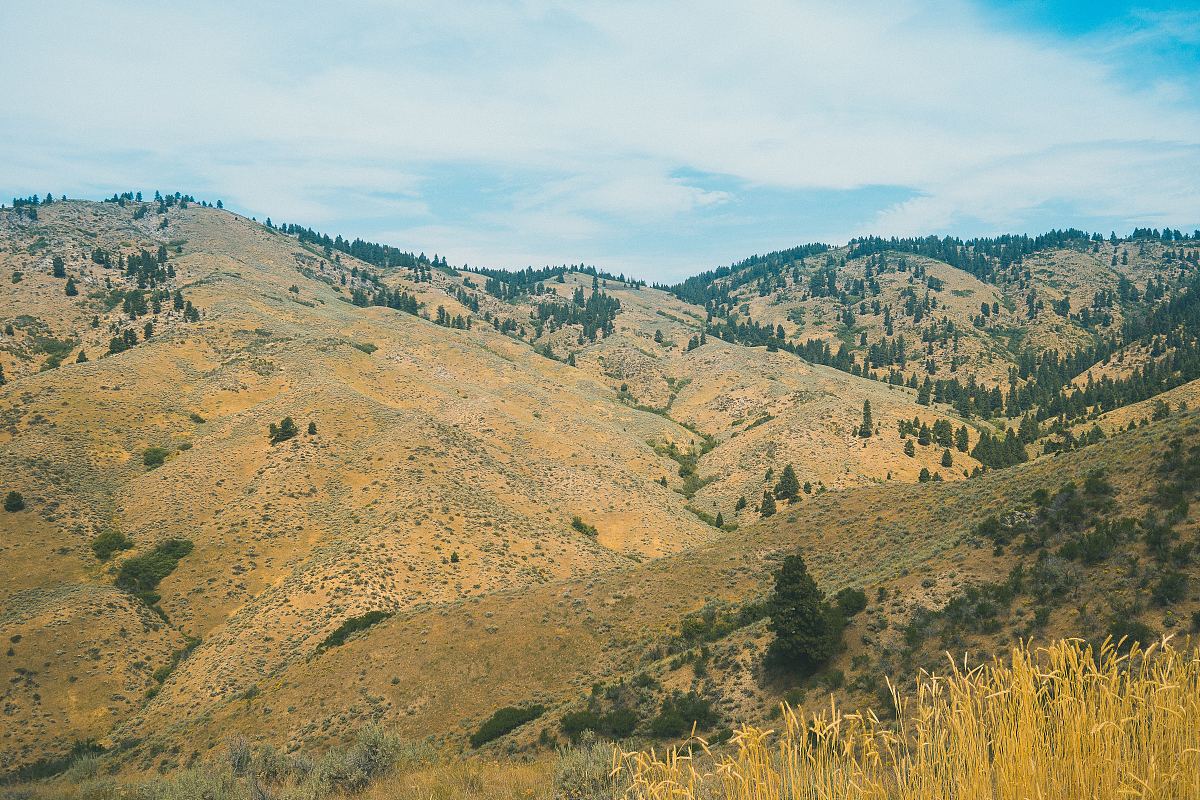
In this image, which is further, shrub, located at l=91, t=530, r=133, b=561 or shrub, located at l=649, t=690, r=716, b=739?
shrub, located at l=91, t=530, r=133, b=561

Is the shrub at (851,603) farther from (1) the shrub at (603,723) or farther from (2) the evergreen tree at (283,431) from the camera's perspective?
(2) the evergreen tree at (283,431)

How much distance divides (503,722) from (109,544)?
5863 centimetres

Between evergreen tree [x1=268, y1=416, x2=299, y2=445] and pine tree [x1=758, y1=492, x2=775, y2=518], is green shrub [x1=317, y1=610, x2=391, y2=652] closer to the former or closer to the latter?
evergreen tree [x1=268, y1=416, x2=299, y2=445]

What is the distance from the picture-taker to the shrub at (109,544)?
6488 centimetres

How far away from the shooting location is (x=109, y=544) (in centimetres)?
6581

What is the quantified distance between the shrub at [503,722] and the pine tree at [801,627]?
1364cm

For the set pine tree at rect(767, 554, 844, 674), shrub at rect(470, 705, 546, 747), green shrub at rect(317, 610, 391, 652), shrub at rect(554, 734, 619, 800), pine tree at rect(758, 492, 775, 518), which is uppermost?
shrub at rect(554, 734, 619, 800)

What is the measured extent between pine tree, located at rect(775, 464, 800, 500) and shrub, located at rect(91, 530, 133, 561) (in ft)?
302

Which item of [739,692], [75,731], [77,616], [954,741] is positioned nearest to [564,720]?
[739,692]

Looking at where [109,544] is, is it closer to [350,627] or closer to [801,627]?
[350,627]

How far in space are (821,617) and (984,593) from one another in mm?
7203

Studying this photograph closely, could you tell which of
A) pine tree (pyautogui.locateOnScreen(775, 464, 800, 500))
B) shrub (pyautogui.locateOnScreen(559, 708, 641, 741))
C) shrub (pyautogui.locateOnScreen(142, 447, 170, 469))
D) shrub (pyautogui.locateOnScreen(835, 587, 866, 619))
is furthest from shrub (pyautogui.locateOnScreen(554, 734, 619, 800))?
pine tree (pyautogui.locateOnScreen(775, 464, 800, 500))

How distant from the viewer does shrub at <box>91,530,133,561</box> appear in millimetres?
64875

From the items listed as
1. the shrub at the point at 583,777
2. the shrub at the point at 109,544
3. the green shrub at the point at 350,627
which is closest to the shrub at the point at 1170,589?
the shrub at the point at 583,777
